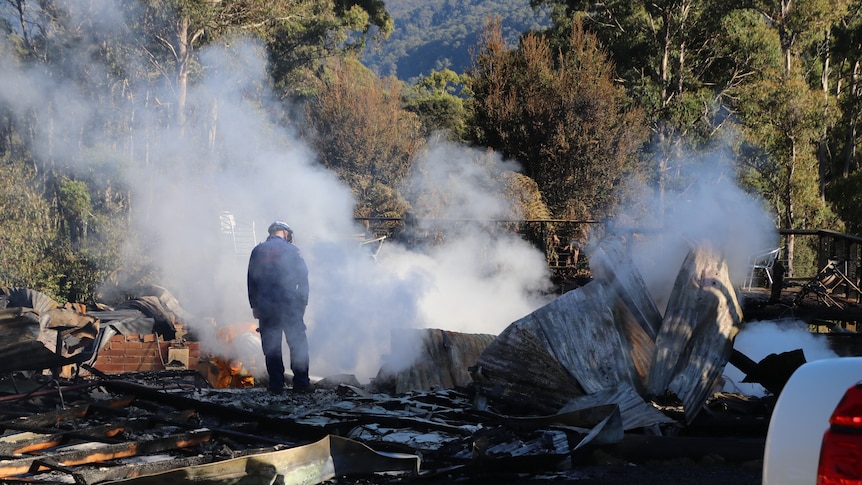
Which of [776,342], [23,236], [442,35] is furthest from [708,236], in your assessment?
Result: [442,35]

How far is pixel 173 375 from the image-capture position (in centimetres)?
948

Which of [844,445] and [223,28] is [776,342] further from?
[223,28]

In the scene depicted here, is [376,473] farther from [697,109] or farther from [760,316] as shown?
[697,109]

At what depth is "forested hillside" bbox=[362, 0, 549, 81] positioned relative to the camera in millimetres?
148375

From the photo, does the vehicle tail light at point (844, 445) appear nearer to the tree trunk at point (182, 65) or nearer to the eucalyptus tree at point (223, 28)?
the eucalyptus tree at point (223, 28)

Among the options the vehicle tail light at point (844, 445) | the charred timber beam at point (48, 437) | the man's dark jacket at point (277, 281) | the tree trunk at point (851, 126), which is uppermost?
the tree trunk at point (851, 126)

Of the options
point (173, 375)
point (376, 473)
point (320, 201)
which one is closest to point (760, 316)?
point (376, 473)

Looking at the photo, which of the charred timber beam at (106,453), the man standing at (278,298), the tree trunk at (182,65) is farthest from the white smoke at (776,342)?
the tree trunk at (182,65)

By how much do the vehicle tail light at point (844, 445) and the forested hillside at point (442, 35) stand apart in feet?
435

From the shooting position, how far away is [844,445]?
7.19 feet

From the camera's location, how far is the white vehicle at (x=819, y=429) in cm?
219

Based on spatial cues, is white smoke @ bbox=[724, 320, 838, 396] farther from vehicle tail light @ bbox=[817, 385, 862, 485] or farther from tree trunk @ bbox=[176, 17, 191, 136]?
tree trunk @ bbox=[176, 17, 191, 136]

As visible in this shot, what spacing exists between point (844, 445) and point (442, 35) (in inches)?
6839

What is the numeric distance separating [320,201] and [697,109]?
13.5 metres
